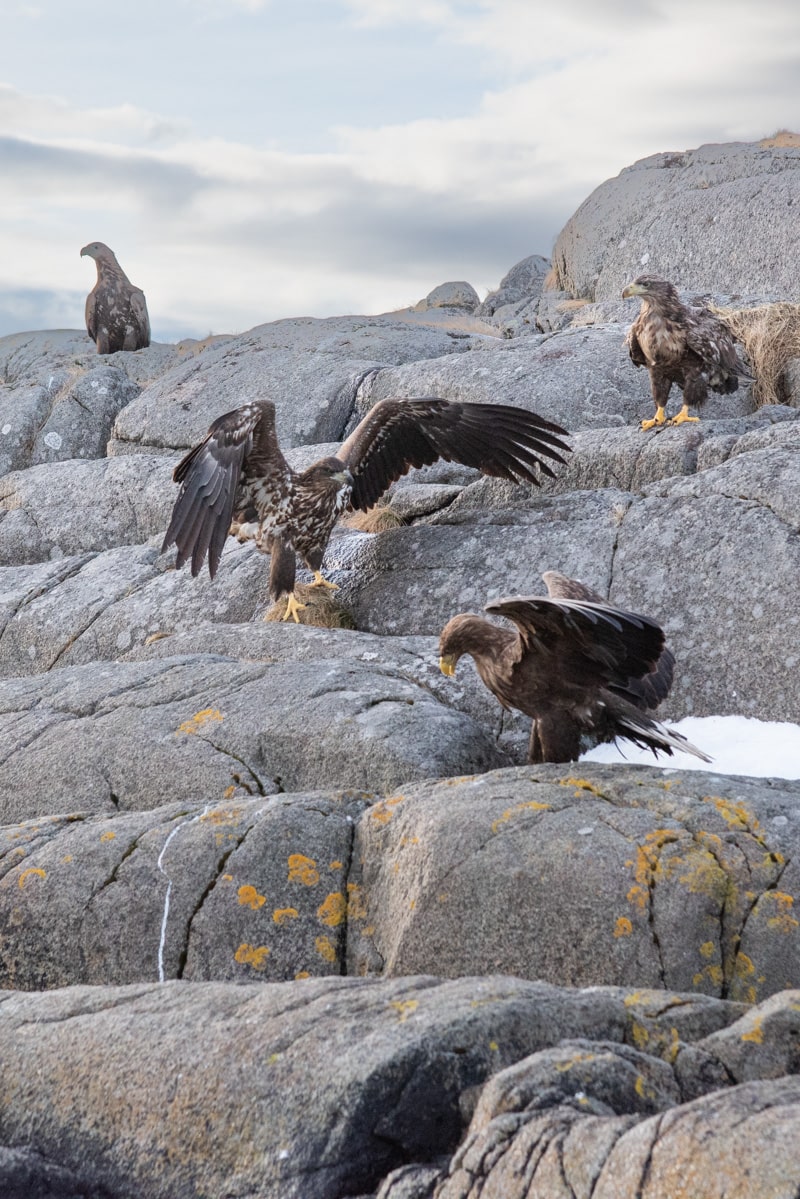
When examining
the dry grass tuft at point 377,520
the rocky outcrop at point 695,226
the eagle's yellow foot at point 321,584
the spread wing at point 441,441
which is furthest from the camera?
the rocky outcrop at point 695,226

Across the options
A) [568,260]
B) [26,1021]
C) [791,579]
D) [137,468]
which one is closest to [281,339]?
[137,468]

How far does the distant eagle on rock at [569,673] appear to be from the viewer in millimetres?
5238

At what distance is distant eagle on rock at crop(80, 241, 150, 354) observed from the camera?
66.8ft

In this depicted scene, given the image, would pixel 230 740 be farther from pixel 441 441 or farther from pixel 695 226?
pixel 695 226

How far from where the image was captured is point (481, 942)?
4500 mm

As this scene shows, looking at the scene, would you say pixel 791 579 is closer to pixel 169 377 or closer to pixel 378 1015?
pixel 378 1015

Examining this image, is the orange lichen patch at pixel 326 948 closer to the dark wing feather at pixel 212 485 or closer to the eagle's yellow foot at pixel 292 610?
the dark wing feather at pixel 212 485

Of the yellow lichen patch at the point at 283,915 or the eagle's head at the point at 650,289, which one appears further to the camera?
the eagle's head at the point at 650,289

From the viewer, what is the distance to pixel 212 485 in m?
8.02

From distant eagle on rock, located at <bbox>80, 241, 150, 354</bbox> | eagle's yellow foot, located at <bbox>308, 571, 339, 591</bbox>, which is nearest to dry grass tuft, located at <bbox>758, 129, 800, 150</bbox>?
distant eagle on rock, located at <bbox>80, 241, 150, 354</bbox>

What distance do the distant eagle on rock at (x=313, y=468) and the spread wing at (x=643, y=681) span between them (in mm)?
2508

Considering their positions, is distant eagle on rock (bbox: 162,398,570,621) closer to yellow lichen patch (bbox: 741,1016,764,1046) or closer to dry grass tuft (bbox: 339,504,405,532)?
dry grass tuft (bbox: 339,504,405,532)

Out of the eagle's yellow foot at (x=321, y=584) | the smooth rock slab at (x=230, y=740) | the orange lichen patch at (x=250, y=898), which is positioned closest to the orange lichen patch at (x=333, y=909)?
the orange lichen patch at (x=250, y=898)

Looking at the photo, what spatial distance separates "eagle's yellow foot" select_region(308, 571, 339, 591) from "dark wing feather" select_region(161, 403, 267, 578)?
2.99ft
